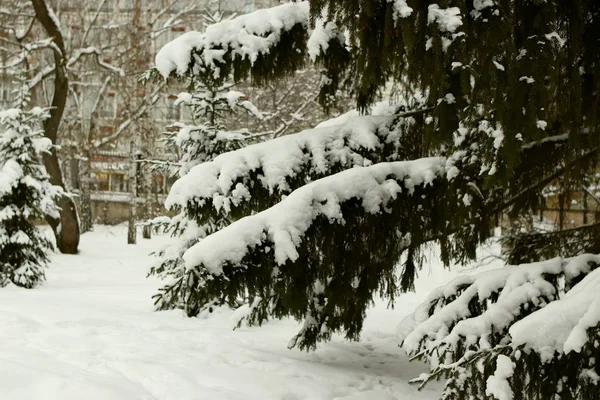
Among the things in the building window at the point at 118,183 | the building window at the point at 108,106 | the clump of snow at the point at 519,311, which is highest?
the building window at the point at 108,106

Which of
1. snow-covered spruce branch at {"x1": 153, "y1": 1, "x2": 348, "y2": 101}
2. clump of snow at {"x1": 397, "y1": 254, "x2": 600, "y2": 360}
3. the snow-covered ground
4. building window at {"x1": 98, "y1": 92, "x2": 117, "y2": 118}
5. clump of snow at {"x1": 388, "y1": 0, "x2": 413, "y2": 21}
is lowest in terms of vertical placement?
the snow-covered ground

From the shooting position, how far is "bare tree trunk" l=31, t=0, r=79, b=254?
17609 mm

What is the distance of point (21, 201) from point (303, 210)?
9.25m

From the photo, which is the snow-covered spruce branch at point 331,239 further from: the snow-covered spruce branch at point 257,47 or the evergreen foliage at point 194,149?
the evergreen foliage at point 194,149

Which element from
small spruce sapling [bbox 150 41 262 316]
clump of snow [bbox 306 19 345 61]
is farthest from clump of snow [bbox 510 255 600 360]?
small spruce sapling [bbox 150 41 262 316]

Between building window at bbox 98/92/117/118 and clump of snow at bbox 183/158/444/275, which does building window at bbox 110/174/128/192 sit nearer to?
→ building window at bbox 98/92/117/118

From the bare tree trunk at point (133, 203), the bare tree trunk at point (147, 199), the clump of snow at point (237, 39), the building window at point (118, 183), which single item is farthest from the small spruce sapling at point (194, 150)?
the building window at point (118, 183)

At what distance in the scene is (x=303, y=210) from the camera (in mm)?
4246

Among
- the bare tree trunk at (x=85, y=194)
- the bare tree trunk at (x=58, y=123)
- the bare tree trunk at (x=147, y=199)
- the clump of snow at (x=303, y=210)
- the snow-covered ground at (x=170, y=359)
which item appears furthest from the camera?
the bare tree trunk at (x=85, y=194)

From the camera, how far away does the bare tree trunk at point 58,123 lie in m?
17.6

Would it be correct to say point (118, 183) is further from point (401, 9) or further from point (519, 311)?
point (519, 311)

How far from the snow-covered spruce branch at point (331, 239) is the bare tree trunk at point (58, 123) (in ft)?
47.0

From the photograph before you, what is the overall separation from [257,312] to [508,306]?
8.79 feet

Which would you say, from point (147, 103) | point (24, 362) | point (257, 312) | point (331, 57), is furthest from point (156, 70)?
point (147, 103)
